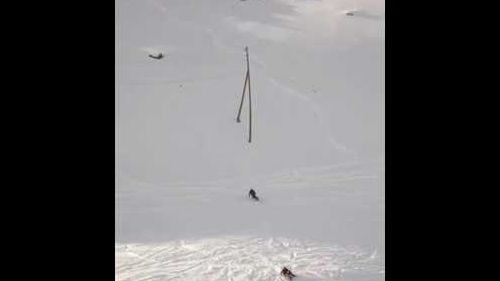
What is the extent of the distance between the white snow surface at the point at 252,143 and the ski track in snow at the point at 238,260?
22mm

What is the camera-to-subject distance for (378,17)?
620 inches

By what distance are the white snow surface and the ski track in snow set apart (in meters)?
0.02

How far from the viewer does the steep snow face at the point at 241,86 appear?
10430 millimetres

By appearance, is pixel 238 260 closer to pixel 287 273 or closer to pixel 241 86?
pixel 287 273

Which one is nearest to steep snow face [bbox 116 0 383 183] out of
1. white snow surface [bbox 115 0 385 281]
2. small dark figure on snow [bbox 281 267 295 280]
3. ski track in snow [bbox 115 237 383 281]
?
white snow surface [bbox 115 0 385 281]

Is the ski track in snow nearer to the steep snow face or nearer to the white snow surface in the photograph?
the white snow surface

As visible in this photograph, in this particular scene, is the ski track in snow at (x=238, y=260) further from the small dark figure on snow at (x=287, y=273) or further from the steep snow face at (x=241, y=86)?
the steep snow face at (x=241, y=86)

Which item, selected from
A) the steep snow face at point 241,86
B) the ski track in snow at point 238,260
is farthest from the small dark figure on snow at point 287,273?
the steep snow face at point 241,86

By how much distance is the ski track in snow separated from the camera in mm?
5598
